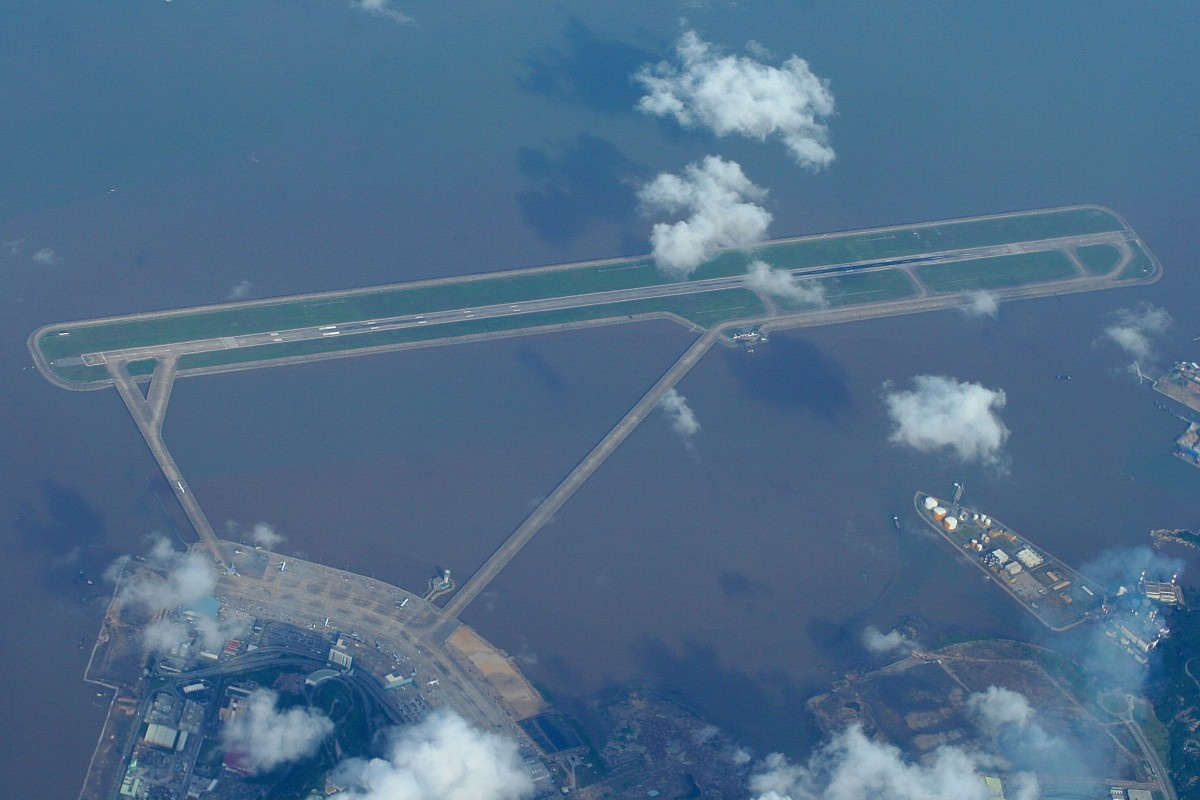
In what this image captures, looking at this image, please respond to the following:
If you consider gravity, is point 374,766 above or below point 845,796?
below

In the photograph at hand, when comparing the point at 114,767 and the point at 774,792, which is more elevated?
the point at 774,792

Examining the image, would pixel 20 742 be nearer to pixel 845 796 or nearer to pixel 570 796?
pixel 570 796

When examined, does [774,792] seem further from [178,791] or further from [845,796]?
[178,791]

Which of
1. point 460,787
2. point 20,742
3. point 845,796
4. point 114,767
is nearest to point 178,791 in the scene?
point 114,767

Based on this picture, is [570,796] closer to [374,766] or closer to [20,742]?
[374,766]

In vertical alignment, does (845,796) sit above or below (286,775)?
above

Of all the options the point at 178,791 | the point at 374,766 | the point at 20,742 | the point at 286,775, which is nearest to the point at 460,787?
the point at 374,766

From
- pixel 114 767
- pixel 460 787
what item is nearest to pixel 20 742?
pixel 114 767
